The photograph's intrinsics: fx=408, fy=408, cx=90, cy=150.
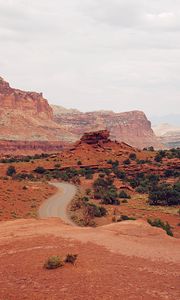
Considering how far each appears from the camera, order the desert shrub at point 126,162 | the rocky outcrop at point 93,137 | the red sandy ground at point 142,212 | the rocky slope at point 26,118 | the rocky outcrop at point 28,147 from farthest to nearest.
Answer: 1. the rocky slope at point 26,118
2. the rocky outcrop at point 28,147
3. the rocky outcrop at point 93,137
4. the desert shrub at point 126,162
5. the red sandy ground at point 142,212

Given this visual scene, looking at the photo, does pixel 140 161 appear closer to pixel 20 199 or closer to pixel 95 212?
pixel 20 199

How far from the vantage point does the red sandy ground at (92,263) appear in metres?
11.1

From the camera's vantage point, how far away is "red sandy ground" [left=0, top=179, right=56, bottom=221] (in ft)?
117

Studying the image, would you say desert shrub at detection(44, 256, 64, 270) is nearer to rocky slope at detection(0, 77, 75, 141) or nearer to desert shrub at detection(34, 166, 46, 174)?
desert shrub at detection(34, 166, 46, 174)

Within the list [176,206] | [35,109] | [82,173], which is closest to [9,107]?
[35,109]

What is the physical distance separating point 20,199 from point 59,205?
447 cm

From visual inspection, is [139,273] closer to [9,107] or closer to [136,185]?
[136,185]

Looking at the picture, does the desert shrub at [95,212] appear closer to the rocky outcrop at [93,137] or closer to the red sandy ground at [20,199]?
the red sandy ground at [20,199]

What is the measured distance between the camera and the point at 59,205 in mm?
41688

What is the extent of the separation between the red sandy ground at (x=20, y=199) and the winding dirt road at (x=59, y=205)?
76cm

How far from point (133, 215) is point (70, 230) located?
18.7 meters

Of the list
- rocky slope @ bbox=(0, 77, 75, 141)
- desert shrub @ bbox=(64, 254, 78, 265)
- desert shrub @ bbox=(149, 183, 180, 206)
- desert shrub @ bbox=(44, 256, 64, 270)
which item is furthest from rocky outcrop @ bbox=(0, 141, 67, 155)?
desert shrub @ bbox=(44, 256, 64, 270)

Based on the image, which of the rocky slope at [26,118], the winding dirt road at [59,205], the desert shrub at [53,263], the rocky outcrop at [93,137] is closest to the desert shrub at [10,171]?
the winding dirt road at [59,205]

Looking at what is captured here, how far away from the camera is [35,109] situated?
172 m
